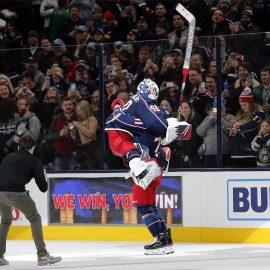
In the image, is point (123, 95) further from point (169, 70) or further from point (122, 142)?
point (122, 142)

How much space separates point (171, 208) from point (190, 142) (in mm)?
881

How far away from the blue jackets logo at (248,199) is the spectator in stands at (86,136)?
193 cm

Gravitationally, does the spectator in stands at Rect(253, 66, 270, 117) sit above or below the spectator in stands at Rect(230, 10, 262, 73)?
below

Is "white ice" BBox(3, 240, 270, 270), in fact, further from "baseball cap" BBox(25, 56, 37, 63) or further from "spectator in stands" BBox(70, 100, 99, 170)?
"baseball cap" BBox(25, 56, 37, 63)

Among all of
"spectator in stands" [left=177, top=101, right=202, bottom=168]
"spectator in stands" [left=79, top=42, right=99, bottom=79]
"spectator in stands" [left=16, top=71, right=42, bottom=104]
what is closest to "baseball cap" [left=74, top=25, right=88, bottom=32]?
"spectator in stands" [left=16, top=71, right=42, bottom=104]

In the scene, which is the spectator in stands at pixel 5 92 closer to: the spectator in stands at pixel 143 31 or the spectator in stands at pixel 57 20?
the spectator in stands at pixel 143 31

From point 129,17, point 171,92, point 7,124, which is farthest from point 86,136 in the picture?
point 129,17

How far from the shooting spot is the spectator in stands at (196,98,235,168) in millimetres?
12922

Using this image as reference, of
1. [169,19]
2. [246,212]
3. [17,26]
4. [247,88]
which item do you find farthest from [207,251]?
[17,26]

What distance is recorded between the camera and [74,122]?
1375 cm

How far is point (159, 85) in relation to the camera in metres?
13.2

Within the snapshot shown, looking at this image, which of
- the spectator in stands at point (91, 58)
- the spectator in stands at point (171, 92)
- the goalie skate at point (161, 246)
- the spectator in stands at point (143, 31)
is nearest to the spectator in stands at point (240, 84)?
the spectator in stands at point (171, 92)

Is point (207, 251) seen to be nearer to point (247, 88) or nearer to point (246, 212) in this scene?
point (246, 212)

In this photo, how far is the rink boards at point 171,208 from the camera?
1275 centimetres
